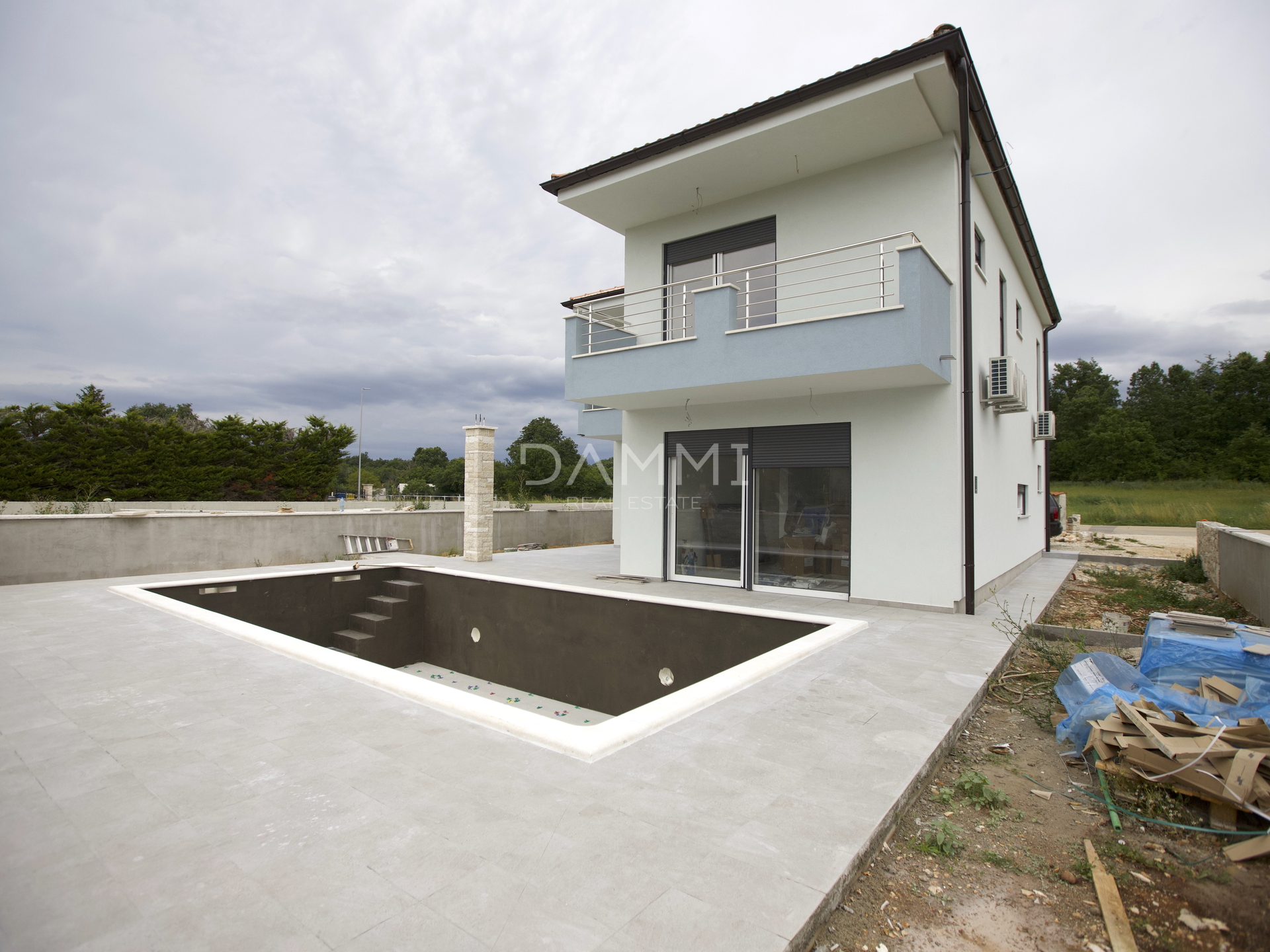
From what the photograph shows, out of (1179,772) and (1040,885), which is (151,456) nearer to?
(1040,885)

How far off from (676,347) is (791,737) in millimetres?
6178

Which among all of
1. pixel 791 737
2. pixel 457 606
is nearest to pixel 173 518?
pixel 457 606

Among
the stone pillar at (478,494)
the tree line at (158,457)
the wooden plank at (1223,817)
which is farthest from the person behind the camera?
the tree line at (158,457)

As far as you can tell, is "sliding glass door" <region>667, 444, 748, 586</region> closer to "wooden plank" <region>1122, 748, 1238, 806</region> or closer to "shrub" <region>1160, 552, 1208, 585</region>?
"wooden plank" <region>1122, 748, 1238, 806</region>

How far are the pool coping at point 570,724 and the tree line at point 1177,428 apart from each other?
4155cm

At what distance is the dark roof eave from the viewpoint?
6.59 meters

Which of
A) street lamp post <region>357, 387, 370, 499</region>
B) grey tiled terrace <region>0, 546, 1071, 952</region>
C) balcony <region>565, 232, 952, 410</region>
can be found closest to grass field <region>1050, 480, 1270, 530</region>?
balcony <region>565, 232, 952, 410</region>

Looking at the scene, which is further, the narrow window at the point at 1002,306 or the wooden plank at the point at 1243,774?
the narrow window at the point at 1002,306

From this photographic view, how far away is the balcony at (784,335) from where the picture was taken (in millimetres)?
7016

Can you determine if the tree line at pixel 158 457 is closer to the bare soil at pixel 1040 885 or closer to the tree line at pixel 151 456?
Answer: the tree line at pixel 151 456

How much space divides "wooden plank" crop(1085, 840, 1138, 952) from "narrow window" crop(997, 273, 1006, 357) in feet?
34.5

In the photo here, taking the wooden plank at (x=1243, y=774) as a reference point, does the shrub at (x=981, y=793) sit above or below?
below

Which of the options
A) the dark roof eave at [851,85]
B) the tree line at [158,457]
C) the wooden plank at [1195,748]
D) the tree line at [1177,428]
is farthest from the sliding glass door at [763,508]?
the tree line at [1177,428]

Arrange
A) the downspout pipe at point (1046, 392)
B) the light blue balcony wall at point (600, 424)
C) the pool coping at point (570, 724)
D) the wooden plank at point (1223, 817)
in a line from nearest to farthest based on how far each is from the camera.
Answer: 1. the wooden plank at point (1223, 817)
2. the pool coping at point (570, 724)
3. the downspout pipe at point (1046, 392)
4. the light blue balcony wall at point (600, 424)
